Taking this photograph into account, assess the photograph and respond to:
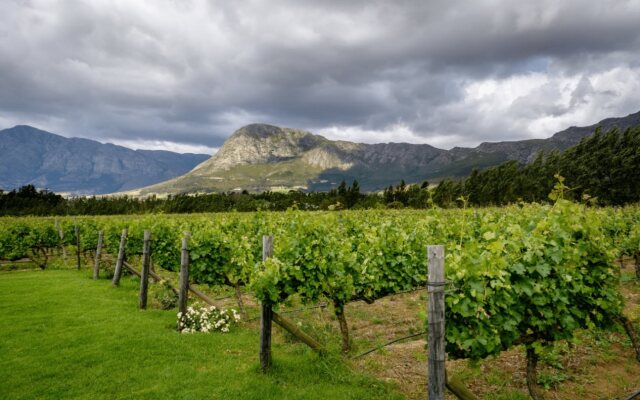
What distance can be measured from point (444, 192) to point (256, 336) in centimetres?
8554

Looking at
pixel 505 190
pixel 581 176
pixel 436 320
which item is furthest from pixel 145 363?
pixel 505 190

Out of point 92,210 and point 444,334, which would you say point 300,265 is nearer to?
point 444,334

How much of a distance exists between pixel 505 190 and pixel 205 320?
83590mm

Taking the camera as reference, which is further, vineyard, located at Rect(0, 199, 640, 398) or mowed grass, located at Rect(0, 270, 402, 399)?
mowed grass, located at Rect(0, 270, 402, 399)

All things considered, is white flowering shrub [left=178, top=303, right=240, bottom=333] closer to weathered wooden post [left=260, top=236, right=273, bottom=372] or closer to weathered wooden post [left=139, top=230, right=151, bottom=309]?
weathered wooden post [left=139, top=230, right=151, bottom=309]

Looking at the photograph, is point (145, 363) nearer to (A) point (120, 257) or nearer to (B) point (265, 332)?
(B) point (265, 332)

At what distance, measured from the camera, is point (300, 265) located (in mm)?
9445

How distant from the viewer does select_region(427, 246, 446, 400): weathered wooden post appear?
5754 millimetres

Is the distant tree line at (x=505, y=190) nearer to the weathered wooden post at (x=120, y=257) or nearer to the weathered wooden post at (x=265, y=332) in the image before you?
the weathered wooden post at (x=120, y=257)

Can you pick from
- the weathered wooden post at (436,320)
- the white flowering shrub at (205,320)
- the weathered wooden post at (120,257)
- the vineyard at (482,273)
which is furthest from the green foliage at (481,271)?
the weathered wooden post at (120,257)

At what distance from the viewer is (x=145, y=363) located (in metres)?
9.43

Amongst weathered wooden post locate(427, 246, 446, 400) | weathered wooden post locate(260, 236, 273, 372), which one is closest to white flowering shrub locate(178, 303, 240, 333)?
weathered wooden post locate(260, 236, 273, 372)

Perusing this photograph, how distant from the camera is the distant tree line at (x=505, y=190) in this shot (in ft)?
219

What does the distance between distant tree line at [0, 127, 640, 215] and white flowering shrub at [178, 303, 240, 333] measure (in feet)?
114
